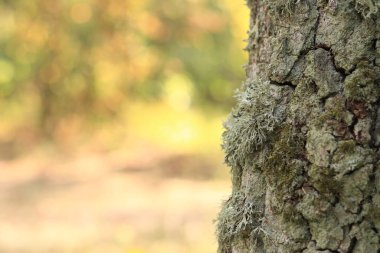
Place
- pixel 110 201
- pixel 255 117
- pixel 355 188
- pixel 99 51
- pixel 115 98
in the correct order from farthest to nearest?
pixel 115 98 → pixel 99 51 → pixel 110 201 → pixel 255 117 → pixel 355 188

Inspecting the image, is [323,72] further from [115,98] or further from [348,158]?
[115,98]

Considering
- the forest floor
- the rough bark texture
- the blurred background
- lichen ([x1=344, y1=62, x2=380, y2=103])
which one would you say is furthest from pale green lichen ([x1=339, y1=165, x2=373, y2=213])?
the blurred background

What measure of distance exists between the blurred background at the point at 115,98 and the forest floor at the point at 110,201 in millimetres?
25

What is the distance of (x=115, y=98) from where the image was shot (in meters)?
8.41

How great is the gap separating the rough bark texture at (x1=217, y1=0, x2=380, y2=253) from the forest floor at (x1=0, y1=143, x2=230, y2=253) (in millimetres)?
2858

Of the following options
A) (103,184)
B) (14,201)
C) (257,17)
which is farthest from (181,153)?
(257,17)

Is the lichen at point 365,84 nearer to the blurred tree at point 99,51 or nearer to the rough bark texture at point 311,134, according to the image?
the rough bark texture at point 311,134

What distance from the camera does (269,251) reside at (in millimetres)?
1263

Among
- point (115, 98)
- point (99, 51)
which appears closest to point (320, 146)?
point (99, 51)

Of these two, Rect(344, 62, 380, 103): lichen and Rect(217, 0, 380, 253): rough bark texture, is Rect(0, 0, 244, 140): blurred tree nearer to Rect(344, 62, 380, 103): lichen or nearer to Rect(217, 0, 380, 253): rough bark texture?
Rect(217, 0, 380, 253): rough bark texture

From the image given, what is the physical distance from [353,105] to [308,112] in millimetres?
84

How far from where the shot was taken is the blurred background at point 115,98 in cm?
720

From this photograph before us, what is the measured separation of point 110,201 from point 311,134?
5.40 metres

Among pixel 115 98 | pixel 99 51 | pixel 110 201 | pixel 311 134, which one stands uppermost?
pixel 99 51
